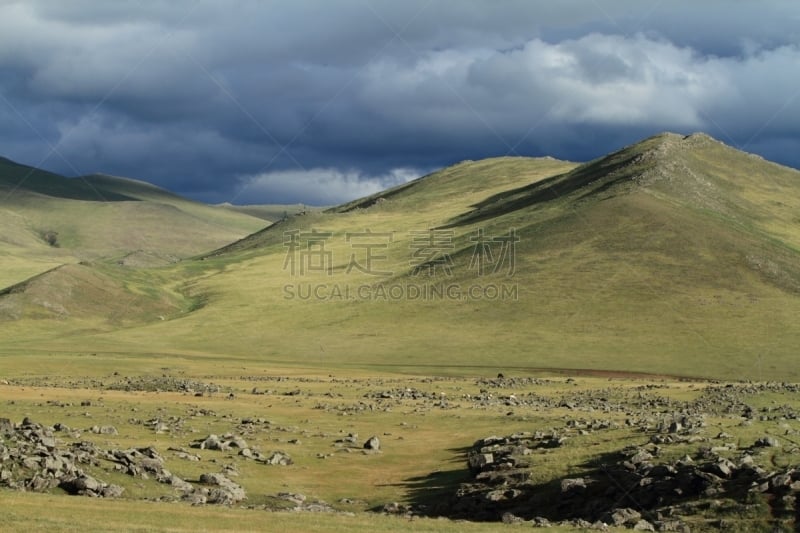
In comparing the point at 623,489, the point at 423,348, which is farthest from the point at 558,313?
the point at 623,489

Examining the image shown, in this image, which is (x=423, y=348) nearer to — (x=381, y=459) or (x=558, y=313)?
(x=558, y=313)

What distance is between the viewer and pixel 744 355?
123m

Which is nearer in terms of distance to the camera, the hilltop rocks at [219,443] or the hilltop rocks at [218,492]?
the hilltop rocks at [218,492]

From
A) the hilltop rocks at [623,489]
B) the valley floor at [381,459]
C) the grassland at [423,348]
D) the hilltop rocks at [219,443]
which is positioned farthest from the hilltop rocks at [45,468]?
the hilltop rocks at [623,489]

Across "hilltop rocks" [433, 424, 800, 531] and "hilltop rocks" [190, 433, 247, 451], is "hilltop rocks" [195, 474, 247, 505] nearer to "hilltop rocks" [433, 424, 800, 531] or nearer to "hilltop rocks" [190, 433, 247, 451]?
"hilltop rocks" [190, 433, 247, 451]


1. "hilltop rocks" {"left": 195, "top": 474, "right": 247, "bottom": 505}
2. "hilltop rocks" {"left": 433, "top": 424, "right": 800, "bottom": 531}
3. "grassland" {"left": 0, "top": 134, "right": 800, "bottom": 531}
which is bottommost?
"hilltop rocks" {"left": 195, "top": 474, "right": 247, "bottom": 505}

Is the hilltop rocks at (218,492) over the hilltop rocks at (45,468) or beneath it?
beneath

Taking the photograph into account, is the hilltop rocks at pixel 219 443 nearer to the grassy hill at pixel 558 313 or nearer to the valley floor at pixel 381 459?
the valley floor at pixel 381 459

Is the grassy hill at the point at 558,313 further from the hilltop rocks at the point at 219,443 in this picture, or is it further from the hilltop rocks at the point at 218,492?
the hilltop rocks at the point at 218,492

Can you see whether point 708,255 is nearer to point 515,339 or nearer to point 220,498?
point 515,339

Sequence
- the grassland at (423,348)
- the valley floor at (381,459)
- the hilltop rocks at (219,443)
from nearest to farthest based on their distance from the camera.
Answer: the valley floor at (381,459) → the grassland at (423,348) → the hilltop rocks at (219,443)

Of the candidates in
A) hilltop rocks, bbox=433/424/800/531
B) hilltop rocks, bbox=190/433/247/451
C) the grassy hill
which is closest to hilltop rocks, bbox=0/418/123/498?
hilltop rocks, bbox=190/433/247/451

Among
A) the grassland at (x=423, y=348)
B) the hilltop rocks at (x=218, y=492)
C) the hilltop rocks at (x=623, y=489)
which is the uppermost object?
the grassland at (x=423, y=348)

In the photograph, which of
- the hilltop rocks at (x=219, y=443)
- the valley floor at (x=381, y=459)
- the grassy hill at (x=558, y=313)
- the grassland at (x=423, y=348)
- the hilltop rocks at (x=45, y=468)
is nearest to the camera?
the valley floor at (x=381, y=459)
